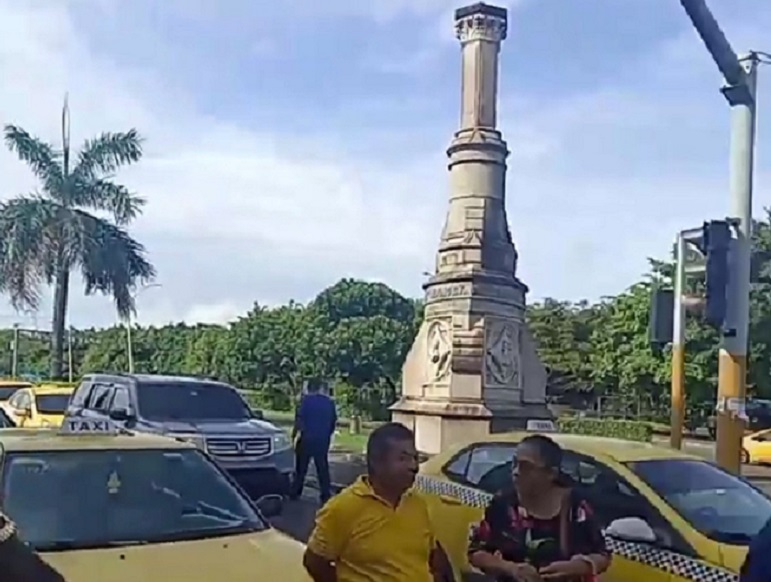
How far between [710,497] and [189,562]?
3.41m

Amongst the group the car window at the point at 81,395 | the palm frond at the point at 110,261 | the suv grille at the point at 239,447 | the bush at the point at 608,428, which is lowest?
the bush at the point at 608,428

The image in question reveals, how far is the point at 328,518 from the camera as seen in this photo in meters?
4.31

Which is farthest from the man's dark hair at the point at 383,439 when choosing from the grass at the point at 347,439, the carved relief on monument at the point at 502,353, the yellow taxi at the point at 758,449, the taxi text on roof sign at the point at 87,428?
the yellow taxi at the point at 758,449

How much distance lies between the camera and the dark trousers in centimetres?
1491

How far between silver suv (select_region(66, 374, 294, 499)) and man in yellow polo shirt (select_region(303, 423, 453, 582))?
31.4 feet

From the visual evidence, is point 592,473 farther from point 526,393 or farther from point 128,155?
point 128,155

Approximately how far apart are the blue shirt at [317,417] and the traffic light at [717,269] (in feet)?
23.7

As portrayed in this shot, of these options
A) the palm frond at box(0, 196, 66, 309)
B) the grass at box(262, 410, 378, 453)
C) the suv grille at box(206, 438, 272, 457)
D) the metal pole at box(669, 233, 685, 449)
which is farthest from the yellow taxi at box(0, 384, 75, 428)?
the metal pole at box(669, 233, 685, 449)

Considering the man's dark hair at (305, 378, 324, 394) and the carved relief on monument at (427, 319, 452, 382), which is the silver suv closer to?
the man's dark hair at (305, 378, 324, 394)

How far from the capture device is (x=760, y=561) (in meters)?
3.20

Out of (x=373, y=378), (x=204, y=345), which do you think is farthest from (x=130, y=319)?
(x=204, y=345)

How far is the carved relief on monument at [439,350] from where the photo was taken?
2244 centimetres

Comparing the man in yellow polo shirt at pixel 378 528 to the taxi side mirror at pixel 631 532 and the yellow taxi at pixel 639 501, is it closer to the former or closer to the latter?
the taxi side mirror at pixel 631 532

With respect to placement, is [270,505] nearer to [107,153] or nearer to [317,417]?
[317,417]
